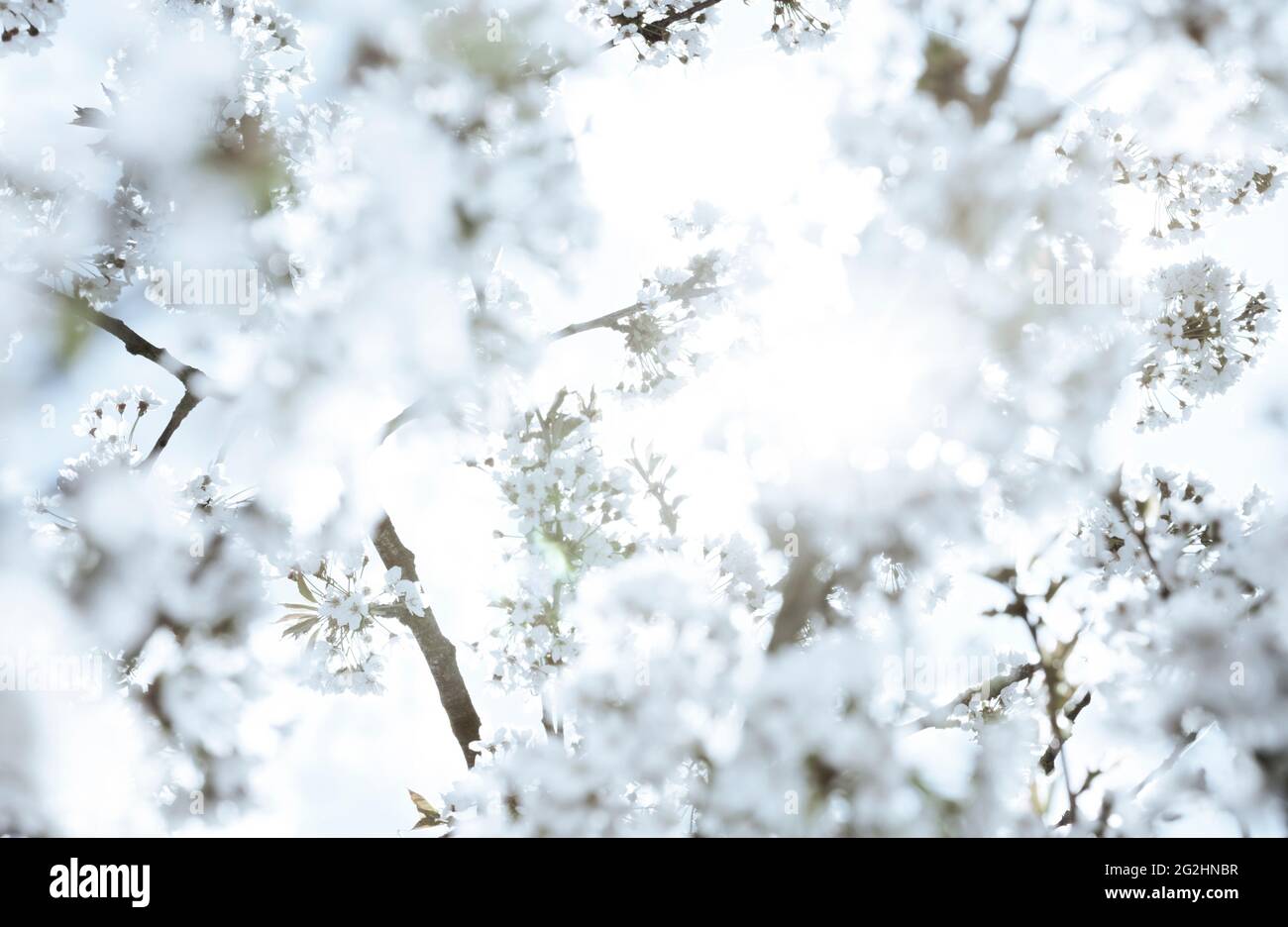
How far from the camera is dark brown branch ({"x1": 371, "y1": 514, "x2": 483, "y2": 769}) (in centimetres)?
373

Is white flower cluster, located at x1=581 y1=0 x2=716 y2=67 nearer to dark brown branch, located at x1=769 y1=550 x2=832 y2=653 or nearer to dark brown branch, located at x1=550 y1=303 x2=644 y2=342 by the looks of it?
dark brown branch, located at x1=550 y1=303 x2=644 y2=342

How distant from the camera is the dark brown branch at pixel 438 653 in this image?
373cm

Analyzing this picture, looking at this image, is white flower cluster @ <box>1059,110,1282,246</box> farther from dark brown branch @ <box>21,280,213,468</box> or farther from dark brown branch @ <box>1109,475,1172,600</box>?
dark brown branch @ <box>21,280,213,468</box>

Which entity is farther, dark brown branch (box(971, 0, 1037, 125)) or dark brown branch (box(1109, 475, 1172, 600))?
dark brown branch (box(1109, 475, 1172, 600))

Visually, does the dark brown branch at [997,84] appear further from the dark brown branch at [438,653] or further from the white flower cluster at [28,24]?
the white flower cluster at [28,24]

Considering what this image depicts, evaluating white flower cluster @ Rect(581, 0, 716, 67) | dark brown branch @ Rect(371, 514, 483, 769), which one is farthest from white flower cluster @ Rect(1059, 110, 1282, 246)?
dark brown branch @ Rect(371, 514, 483, 769)

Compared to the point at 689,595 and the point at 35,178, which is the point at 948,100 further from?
the point at 35,178

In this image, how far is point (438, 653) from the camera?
12.6ft

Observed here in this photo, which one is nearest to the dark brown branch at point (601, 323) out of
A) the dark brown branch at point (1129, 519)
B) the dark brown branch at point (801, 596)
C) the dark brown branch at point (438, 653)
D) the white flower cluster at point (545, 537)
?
the white flower cluster at point (545, 537)
